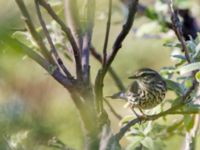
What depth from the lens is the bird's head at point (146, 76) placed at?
8.87ft

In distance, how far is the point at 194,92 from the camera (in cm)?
211

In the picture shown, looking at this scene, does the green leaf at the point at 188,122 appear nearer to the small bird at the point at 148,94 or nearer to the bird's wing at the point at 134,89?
the small bird at the point at 148,94

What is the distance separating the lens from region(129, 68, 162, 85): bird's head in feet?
8.87

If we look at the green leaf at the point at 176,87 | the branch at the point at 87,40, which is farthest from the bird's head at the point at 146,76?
the branch at the point at 87,40

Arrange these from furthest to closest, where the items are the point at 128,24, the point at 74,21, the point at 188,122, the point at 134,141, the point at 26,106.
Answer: the point at 188,122
the point at 134,141
the point at 74,21
the point at 128,24
the point at 26,106

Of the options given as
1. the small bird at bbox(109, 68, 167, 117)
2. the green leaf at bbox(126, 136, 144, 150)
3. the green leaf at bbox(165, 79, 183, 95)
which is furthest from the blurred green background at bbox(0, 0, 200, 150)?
the small bird at bbox(109, 68, 167, 117)

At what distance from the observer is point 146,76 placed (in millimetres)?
2891

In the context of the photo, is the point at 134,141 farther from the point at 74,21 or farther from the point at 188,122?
the point at 74,21

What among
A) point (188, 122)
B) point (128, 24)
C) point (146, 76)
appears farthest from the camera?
point (146, 76)

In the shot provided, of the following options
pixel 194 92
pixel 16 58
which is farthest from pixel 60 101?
pixel 194 92

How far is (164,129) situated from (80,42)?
2.74 ft

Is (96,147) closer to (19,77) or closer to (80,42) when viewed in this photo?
(19,77)

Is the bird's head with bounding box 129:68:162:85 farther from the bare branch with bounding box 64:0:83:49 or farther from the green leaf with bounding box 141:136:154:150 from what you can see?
the bare branch with bounding box 64:0:83:49

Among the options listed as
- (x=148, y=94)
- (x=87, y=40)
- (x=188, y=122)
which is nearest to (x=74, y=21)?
(x=87, y=40)
